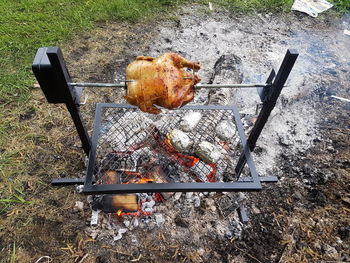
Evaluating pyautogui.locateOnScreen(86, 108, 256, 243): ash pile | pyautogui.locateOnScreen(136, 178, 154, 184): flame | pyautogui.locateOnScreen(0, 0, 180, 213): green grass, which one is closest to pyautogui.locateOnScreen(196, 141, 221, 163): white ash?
pyautogui.locateOnScreen(86, 108, 256, 243): ash pile

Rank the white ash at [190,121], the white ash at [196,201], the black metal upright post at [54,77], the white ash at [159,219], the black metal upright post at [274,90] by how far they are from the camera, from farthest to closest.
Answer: the white ash at [190,121] → the white ash at [196,201] → the white ash at [159,219] → the black metal upright post at [274,90] → the black metal upright post at [54,77]

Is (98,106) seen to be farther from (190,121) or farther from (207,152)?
(207,152)

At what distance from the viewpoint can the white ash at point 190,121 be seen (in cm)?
314

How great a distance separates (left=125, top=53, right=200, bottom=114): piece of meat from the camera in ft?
6.63

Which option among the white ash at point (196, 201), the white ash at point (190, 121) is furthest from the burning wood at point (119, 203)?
the white ash at point (190, 121)

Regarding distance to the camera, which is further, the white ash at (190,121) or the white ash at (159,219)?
the white ash at (190,121)

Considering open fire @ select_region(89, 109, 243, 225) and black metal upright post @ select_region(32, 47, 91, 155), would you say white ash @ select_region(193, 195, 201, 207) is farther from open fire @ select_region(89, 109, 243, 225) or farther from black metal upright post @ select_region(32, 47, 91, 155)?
black metal upright post @ select_region(32, 47, 91, 155)

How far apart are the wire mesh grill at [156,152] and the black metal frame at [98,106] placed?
1.01ft

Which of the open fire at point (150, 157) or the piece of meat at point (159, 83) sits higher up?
the piece of meat at point (159, 83)

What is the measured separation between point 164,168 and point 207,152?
0.50 meters

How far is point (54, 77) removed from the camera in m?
1.86

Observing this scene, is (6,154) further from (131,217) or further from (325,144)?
(325,144)

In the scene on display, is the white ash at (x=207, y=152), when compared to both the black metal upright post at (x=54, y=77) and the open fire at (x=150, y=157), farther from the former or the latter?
the black metal upright post at (x=54, y=77)

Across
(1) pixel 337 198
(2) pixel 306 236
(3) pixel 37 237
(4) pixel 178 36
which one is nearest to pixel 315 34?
(4) pixel 178 36
